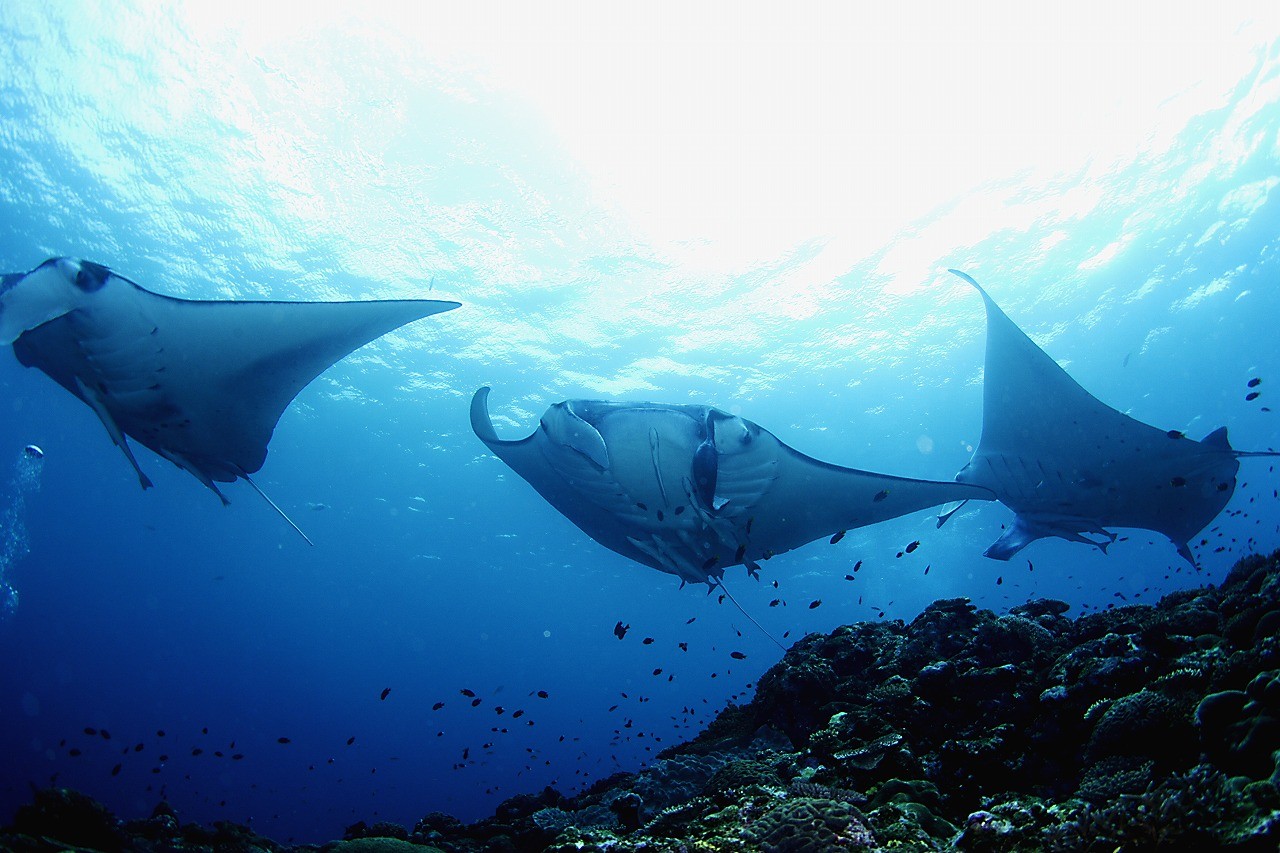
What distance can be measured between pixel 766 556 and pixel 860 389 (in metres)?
14.6

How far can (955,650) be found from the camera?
5.02 metres

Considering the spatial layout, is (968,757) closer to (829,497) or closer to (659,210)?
(829,497)

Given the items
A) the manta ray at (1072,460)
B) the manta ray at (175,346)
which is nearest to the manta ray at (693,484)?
the manta ray at (175,346)

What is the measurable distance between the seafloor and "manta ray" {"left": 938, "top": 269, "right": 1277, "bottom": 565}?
1.22 m

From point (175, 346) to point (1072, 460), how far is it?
9.02 m

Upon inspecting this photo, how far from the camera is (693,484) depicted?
4867 mm

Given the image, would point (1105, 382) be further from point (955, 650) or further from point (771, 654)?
point (771, 654)

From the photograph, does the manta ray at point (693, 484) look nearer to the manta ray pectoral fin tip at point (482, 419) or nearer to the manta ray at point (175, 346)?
the manta ray pectoral fin tip at point (482, 419)

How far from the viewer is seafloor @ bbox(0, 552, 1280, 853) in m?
2.29

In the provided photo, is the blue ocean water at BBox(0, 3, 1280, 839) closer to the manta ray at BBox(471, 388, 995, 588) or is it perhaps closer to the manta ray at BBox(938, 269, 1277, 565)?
the manta ray at BBox(938, 269, 1277, 565)

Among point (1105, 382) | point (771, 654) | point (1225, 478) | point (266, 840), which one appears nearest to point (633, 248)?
point (1225, 478)

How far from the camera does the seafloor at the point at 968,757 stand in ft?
7.52

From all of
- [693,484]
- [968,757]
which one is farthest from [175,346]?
[968,757]

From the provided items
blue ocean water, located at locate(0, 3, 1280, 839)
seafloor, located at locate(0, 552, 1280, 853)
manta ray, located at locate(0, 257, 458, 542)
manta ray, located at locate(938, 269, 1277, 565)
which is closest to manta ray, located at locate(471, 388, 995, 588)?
seafloor, located at locate(0, 552, 1280, 853)
